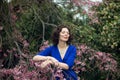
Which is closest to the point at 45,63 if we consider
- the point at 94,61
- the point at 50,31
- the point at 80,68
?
the point at 80,68

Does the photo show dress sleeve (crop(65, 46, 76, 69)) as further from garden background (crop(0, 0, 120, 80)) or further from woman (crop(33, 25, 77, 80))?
garden background (crop(0, 0, 120, 80))

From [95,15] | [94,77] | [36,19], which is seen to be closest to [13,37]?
[36,19]

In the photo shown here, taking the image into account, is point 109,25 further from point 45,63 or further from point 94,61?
point 45,63

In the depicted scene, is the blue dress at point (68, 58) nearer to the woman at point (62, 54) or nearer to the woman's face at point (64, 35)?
the woman at point (62, 54)

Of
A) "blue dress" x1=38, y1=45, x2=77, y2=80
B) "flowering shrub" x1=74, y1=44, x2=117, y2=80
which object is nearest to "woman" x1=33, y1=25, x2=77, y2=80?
"blue dress" x1=38, y1=45, x2=77, y2=80

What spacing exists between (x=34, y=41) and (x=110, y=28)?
5.12ft

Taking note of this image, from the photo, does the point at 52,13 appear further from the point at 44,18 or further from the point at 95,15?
the point at 95,15

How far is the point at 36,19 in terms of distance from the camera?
22.7 ft

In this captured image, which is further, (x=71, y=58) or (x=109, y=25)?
(x=109, y=25)

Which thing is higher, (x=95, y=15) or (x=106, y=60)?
(x=95, y=15)

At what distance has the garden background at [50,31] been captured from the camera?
5.82 metres

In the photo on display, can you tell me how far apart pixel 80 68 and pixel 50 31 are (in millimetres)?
1107

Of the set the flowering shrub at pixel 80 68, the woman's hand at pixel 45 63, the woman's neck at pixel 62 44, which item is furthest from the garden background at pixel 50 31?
the woman's neck at pixel 62 44

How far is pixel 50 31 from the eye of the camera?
7.27 m
